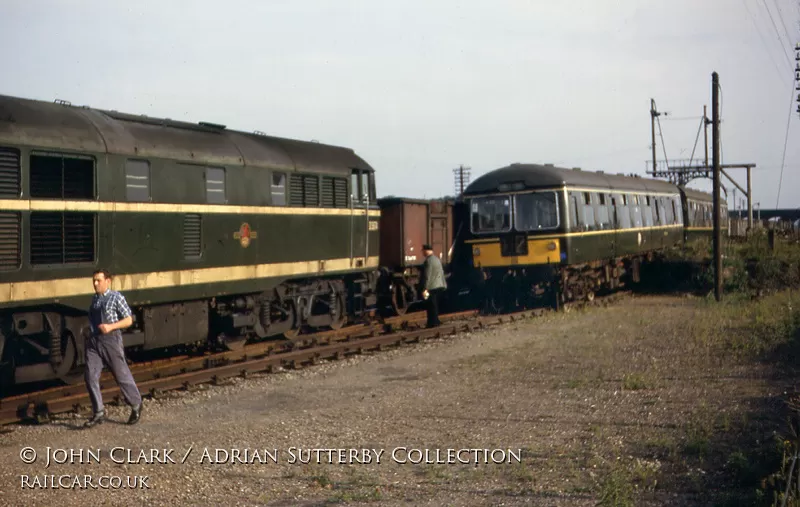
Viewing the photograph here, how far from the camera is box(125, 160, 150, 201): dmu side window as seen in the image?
11.1m

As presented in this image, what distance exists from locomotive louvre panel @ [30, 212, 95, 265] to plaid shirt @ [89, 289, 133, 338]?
1407mm

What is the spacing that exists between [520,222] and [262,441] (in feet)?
42.9

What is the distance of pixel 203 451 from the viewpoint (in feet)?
25.7

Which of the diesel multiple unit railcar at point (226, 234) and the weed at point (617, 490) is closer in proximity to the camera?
the weed at point (617, 490)

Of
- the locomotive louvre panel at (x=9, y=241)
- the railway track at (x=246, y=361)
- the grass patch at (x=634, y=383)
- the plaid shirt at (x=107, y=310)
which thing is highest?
the locomotive louvre panel at (x=9, y=241)

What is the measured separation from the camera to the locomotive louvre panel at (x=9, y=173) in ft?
30.8

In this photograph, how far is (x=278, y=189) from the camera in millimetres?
14125

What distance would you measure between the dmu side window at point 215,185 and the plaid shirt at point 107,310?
387 centimetres

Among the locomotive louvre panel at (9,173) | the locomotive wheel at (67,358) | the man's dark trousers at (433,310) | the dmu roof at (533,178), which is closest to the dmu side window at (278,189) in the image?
the man's dark trousers at (433,310)

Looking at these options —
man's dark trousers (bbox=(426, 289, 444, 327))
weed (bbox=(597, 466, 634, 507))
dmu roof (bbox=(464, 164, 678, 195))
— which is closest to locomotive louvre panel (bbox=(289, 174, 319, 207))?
man's dark trousers (bbox=(426, 289, 444, 327))

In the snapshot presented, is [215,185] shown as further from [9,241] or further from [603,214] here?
[603,214]

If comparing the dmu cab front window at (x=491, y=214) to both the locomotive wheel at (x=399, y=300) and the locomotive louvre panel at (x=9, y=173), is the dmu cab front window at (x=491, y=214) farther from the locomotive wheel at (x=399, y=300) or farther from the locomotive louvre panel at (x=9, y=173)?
the locomotive louvre panel at (x=9, y=173)

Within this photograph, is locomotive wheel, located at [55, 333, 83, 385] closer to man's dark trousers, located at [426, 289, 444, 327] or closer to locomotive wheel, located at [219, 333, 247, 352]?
locomotive wheel, located at [219, 333, 247, 352]

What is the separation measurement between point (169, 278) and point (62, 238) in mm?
2000
